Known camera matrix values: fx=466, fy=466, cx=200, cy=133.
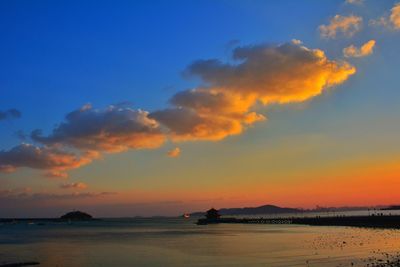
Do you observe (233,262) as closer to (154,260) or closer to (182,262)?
(182,262)

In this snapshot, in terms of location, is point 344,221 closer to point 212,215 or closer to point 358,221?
point 358,221

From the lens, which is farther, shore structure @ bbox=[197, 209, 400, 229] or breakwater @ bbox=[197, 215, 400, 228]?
shore structure @ bbox=[197, 209, 400, 229]

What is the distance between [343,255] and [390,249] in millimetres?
7669

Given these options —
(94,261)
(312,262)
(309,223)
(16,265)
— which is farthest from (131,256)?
(309,223)

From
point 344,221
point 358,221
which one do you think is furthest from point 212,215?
point 358,221

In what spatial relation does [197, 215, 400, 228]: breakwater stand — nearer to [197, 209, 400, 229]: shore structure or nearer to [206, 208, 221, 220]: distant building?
[197, 209, 400, 229]: shore structure

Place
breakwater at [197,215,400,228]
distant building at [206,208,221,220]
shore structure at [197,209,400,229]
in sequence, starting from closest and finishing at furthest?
breakwater at [197,215,400,228] < shore structure at [197,209,400,229] < distant building at [206,208,221,220]

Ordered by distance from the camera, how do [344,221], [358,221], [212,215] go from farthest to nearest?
[212,215]
[344,221]
[358,221]

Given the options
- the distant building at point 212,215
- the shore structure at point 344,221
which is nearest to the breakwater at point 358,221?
the shore structure at point 344,221

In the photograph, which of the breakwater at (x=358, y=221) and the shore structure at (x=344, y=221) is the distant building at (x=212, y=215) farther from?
the breakwater at (x=358, y=221)

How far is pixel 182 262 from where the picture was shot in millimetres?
47094

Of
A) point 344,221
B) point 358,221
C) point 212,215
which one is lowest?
point 344,221

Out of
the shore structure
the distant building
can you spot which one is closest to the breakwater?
the shore structure

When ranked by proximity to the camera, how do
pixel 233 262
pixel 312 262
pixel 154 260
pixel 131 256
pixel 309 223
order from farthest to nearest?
pixel 309 223
pixel 131 256
pixel 154 260
pixel 233 262
pixel 312 262
